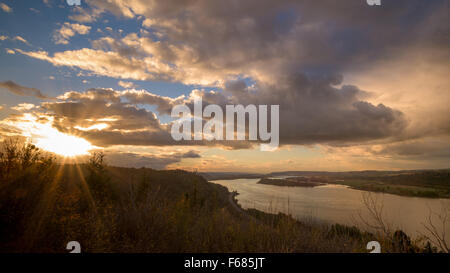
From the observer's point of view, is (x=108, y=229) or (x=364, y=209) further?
(x=364, y=209)

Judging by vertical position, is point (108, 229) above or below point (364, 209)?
above

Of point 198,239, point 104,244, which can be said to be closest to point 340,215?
point 198,239

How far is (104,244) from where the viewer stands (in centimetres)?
452

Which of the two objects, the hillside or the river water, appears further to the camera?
the river water

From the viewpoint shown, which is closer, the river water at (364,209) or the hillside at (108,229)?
the hillside at (108,229)
